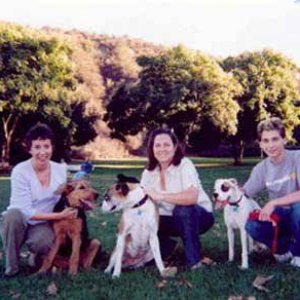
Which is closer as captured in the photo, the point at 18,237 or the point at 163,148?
the point at 18,237

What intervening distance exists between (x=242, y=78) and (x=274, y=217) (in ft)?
101

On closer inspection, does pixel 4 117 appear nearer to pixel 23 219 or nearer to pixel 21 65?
pixel 21 65

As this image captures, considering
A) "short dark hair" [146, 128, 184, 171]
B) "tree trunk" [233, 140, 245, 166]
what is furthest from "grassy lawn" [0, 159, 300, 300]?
"tree trunk" [233, 140, 245, 166]

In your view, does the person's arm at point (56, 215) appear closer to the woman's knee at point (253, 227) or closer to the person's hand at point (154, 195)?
the person's hand at point (154, 195)

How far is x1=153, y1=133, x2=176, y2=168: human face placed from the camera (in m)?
6.08

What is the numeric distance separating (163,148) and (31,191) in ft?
4.74

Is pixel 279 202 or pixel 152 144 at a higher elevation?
pixel 152 144

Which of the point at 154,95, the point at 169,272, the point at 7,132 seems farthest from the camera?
the point at 154,95

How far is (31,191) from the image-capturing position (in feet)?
19.8

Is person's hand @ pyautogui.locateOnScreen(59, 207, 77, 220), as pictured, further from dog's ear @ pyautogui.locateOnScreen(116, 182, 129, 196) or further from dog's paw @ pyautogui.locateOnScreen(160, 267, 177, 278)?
dog's paw @ pyautogui.locateOnScreen(160, 267, 177, 278)

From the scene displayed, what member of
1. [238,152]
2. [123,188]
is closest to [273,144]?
[123,188]

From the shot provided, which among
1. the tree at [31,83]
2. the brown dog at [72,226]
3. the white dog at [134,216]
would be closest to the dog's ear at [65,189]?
the brown dog at [72,226]

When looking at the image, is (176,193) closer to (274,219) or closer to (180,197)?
(180,197)

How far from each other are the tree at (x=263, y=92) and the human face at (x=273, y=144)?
2888 cm
